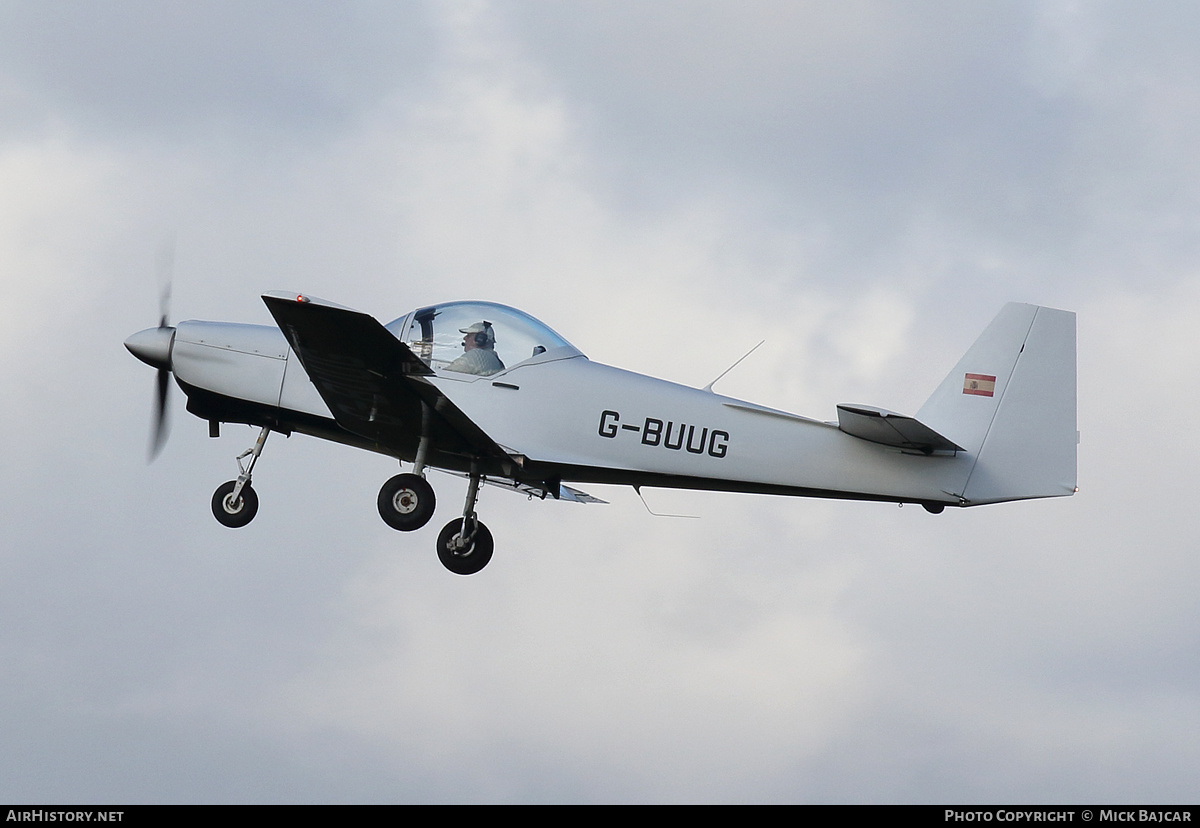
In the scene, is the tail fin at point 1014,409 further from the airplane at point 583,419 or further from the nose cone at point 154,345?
the nose cone at point 154,345

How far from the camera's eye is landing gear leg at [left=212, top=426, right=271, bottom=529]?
12.9m

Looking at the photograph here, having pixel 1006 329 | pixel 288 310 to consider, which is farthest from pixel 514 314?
pixel 1006 329

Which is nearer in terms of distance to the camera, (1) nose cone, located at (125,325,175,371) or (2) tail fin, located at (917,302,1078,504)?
Answer: (2) tail fin, located at (917,302,1078,504)

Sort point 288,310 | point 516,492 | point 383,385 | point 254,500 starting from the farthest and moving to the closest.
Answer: point 516,492, point 254,500, point 383,385, point 288,310

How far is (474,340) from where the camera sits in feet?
40.0

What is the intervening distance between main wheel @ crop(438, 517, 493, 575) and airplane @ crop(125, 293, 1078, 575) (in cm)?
2

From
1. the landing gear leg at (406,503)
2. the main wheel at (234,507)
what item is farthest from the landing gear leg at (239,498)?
the landing gear leg at (406,503)

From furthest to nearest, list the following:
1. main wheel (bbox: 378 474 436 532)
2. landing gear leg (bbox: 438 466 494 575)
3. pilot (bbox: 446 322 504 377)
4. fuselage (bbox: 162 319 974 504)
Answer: landing gear leg (bbox: 438 466 494 575) < pilot (bbox: 446 322 504 377) < main wheel (bbox: 378 474 436 532) < fuselage (bbox: 162 319 974 504)

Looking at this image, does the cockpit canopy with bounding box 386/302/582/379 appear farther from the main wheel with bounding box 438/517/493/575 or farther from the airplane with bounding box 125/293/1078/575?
the main wheel with bounding box 438/517/493/575

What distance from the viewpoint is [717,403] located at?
39.2 ft

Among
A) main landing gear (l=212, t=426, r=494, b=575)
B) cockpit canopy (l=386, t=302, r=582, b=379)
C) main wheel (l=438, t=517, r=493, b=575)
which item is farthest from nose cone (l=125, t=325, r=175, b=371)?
main wheel (l=438, t=517, r=493, b=575)

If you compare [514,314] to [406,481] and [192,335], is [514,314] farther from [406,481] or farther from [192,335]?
[192,335]

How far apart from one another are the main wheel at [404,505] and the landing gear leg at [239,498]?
1761 millimetres
